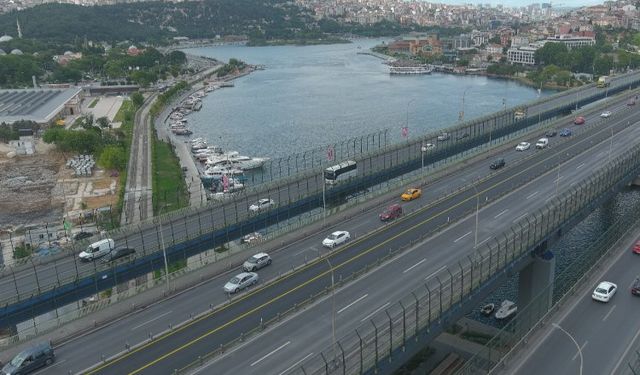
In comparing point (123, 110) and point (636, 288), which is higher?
point (636, 288)

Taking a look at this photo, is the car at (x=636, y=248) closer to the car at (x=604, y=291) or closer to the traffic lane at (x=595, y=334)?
the traffic lane at (x=595, y=334)

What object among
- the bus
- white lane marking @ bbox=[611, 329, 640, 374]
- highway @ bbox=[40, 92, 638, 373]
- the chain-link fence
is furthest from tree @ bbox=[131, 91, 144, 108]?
white lane marking @ bbox=[611, 329, 640, 374]

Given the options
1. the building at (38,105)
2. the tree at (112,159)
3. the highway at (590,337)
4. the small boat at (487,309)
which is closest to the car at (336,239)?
the small boat at (487,309)

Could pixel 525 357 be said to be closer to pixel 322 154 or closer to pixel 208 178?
pixel 208 178

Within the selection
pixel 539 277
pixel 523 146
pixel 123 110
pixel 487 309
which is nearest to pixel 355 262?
pixel 487 309

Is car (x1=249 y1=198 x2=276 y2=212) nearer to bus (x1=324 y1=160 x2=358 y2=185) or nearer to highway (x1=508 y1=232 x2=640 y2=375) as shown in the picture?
bus (x1=324 y1=160 x2=358 y2=185)

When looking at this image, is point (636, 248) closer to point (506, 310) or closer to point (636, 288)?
point (636, 288)
